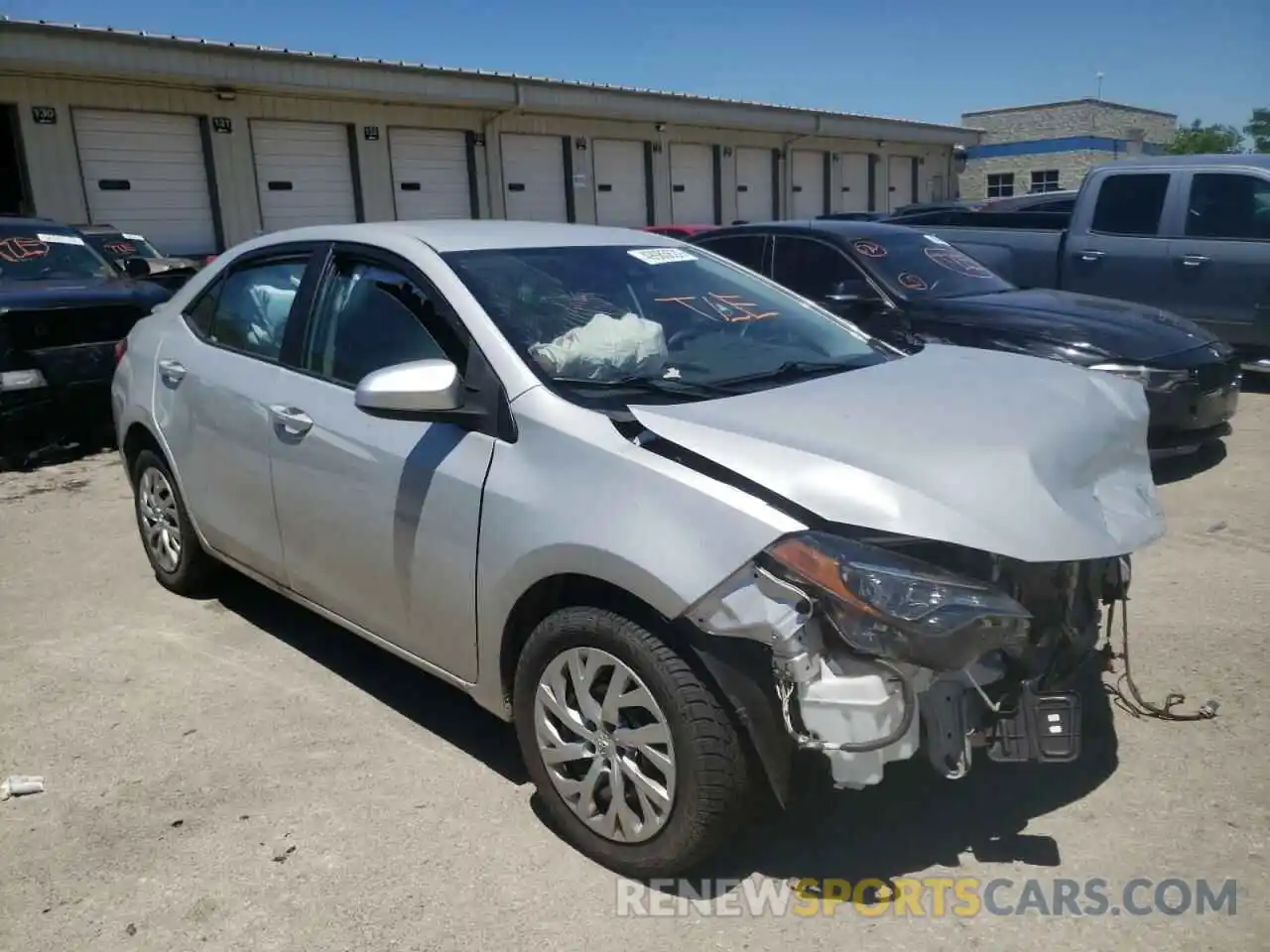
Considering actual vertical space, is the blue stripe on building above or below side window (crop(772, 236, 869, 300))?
above

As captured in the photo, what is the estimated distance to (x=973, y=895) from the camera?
2631 mm

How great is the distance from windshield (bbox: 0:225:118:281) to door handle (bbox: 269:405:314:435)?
5613mm

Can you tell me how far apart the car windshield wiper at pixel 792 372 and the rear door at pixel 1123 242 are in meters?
6.41

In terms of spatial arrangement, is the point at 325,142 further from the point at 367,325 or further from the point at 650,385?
the point at 650,385

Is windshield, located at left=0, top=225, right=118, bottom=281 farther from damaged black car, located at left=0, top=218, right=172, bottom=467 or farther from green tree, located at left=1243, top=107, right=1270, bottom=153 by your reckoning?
green tree, located at left=1243, top=107, right=1270, bottom=153

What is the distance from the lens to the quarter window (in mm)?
45875

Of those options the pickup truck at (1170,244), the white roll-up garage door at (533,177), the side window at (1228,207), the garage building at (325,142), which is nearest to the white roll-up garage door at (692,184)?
the garage building at (325,142)

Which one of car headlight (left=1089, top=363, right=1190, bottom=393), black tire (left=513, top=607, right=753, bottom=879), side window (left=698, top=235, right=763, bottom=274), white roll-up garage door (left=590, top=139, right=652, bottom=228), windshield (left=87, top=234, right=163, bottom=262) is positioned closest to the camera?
black tire (left=513, top=607, right=753, bottom=879)

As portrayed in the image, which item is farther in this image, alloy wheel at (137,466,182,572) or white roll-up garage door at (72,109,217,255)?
white roll-up garage door at (72,109,217,255)

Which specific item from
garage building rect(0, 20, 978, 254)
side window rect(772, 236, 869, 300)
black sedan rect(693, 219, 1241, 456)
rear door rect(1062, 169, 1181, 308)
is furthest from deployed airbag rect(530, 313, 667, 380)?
garage building rect(0, 20, 978, 254)

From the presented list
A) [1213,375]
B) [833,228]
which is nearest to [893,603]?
[1213,375]

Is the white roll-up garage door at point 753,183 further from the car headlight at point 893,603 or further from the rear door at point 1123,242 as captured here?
the car headlight at point 893,603

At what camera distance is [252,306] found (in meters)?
4.18

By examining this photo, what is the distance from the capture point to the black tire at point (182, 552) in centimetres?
456
